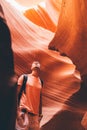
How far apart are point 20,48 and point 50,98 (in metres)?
1.62

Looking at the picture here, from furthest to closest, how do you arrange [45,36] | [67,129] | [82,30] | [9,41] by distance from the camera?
1. [45,36]
2. [67,129]
3. [82,30]
4. [9,41]

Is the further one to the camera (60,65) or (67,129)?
(60,65)

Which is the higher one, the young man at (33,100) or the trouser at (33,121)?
the young man at (33,100)

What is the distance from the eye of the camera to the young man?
4.02 metres

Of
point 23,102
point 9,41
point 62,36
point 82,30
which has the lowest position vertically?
point 23,102

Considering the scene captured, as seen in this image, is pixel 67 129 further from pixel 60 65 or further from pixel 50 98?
pixel 60 65

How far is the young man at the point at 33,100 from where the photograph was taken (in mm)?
4023

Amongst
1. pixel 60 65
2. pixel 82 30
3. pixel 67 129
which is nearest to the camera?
pixel 82 30

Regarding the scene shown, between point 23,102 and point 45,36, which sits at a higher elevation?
point 23,102

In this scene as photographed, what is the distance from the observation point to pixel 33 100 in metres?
4.25

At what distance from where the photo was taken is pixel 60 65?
8242 millimetres

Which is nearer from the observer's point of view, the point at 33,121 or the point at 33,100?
the point at 33,121

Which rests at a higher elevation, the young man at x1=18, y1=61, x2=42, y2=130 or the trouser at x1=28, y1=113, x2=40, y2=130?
the young man at x1=18, y1=61, x2=42, y2=130

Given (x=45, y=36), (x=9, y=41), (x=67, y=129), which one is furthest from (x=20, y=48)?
(x=9, y=41)
